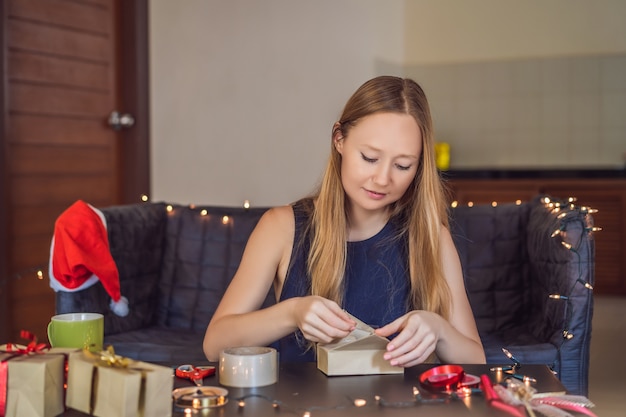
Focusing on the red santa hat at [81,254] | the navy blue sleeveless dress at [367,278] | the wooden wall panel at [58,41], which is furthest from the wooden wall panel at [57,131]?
the navy blue sleeveless dress at [367,278]

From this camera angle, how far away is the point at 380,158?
1.64 m

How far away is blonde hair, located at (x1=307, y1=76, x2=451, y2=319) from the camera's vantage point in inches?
67.9

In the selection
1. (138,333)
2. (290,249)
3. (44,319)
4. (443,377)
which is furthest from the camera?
(44,319)

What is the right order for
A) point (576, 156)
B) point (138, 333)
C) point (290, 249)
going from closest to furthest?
point (290, 249) → point (138, 333) → point (576, 156)

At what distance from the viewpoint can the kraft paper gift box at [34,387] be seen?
3.44 ft

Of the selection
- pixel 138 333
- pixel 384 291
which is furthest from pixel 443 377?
pixel 138 333

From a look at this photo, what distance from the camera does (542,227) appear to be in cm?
241

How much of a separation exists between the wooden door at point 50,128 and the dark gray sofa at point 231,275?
1131mm

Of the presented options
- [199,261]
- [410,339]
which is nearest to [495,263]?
[199,261]

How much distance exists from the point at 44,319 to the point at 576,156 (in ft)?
11.1

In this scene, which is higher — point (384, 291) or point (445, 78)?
point (445, 78)

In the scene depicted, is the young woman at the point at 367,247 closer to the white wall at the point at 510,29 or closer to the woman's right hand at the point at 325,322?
the woman's right hand at the point at 325,322

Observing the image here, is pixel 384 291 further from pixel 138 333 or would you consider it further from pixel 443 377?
pixel 138 333

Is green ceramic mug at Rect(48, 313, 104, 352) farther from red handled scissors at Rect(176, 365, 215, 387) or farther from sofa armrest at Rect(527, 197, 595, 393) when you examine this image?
sofa armrest at Rect(527, 197, 595, 393)
